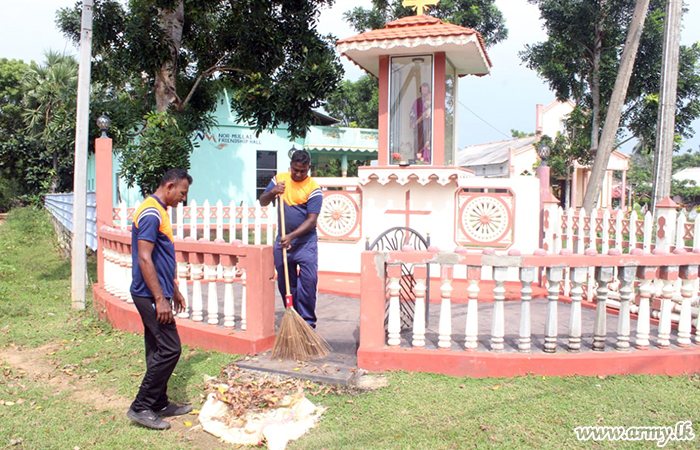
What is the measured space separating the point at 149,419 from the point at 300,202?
2237 mm

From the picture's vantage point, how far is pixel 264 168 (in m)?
20.9

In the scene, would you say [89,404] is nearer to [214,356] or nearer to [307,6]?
[214,356]

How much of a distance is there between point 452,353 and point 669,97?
20.3 feet

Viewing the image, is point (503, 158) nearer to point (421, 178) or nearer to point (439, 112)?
point (439, 112)

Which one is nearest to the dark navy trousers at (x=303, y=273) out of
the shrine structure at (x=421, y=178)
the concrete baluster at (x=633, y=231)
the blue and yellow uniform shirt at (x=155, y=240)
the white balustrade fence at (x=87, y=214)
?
the blue and yellow uniform shirt at (x=155, y=240)

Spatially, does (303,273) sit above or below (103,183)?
below

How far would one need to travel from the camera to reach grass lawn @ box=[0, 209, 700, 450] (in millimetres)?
3402

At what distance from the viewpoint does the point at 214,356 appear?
491cm

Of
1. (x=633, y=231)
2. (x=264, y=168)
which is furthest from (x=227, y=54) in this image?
(x=264, y=168)

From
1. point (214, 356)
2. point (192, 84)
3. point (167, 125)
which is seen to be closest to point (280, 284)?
point (214, 356)

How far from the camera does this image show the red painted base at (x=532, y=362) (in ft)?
14.0

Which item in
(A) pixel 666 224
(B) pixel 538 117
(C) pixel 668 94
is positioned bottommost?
(A) pixel 666 224

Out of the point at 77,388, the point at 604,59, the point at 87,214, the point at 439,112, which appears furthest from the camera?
the point at 604,59

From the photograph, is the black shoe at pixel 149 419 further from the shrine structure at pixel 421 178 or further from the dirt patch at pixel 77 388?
the shrine structure at pixel 421 178
